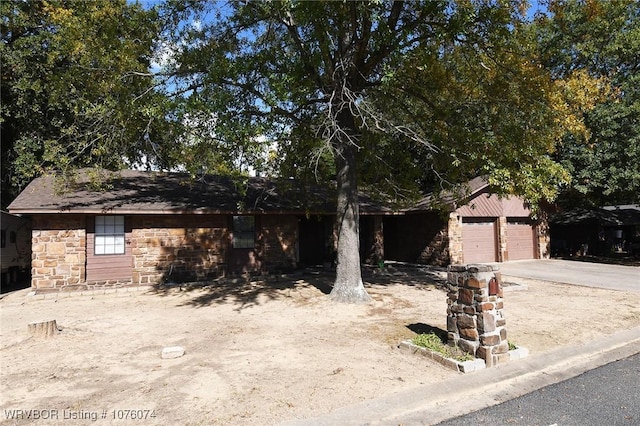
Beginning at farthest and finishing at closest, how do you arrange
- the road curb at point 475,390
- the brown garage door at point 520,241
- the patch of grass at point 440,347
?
the brown garage door at point 520,241 → the patch of grass at point 440,347 → the road curb at point 475,390

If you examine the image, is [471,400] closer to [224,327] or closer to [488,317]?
[488,317]

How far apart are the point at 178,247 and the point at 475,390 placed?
37.7 ft

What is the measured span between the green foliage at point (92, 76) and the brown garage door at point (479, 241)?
13.9m

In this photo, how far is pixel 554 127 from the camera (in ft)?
40.9

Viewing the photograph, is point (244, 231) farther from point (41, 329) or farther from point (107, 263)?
point (41, 329)

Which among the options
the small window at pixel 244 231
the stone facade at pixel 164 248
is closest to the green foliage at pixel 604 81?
the stone facade at pixel 164 248

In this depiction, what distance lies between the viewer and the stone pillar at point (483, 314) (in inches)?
227

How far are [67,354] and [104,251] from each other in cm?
752

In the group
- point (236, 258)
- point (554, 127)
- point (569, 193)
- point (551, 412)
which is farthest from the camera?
point (569, 193)

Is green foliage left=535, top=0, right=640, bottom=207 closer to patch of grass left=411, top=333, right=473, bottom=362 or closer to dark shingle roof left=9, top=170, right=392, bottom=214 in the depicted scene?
dark shingle roof left=9, top=170, right=392, bottom=214

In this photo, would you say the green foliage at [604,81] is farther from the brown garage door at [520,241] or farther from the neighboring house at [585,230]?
the neighboring house at [585,230]

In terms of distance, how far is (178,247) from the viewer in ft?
46.8

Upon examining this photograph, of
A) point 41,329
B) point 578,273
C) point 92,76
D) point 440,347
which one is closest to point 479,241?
point 578,273

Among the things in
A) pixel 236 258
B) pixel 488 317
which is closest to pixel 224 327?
pixel 488 317
